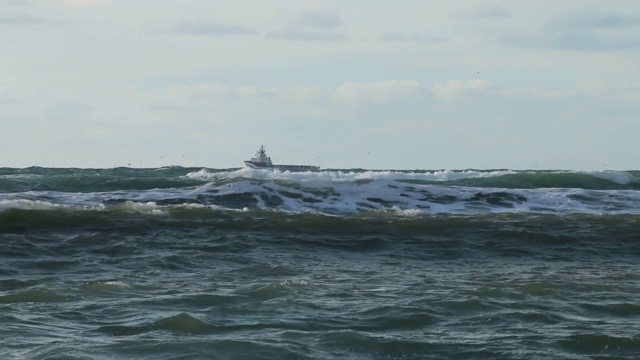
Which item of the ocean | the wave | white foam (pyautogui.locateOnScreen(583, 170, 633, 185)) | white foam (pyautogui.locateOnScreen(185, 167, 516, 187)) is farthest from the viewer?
white foam (pyautogui.locateOnScreen(583, 170, 633, 185))

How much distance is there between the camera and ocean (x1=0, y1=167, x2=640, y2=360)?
725 centimetres

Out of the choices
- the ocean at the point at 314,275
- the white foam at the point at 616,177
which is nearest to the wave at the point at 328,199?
the ocean at the point at 314,275

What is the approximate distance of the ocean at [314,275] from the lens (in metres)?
7.25

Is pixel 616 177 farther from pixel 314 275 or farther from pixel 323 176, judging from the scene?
pixel 314 275

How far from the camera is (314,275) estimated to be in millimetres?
10633

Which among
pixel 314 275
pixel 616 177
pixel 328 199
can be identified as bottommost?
pixel 314 275

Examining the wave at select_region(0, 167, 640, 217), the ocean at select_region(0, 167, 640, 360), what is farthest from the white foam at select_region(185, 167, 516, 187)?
the ocean at select_region(0, 167, 640, 360)

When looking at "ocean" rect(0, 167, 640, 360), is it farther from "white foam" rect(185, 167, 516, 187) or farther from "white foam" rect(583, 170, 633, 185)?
"white foam" rect(583, 170, 633, 185)

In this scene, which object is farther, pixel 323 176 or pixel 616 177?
pixel 616 177

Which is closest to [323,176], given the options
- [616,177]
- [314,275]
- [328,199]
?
[328,199]

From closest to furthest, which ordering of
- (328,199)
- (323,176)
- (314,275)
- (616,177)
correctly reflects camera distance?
(314,275)
(328,199)
(323,176)
(616,177)

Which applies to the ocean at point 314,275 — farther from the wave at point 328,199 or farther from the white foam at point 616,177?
the white foam at point 616,177

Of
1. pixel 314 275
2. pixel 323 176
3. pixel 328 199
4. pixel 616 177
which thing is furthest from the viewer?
pixel 616 177

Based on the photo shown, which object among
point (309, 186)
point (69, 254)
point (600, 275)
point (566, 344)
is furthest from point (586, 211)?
point (566, 344)
